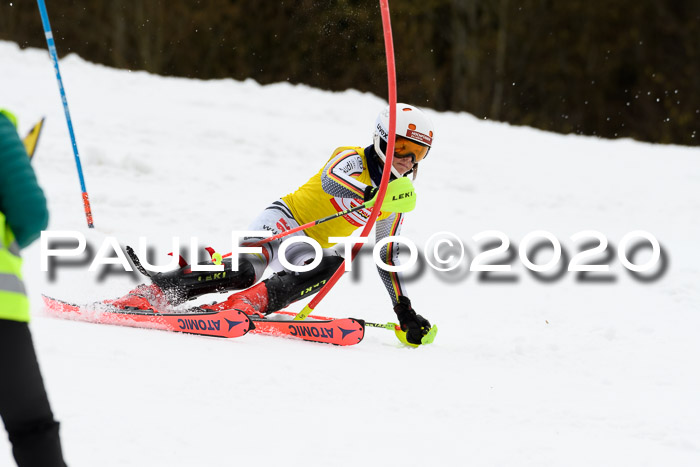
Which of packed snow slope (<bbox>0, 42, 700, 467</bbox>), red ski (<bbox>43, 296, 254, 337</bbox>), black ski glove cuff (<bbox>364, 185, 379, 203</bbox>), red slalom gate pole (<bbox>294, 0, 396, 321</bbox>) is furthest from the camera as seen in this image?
black ski glove cuff (<bbox>364, 185, 379, 203</bbox>)

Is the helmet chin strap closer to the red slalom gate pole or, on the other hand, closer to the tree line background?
the red slalom gate pole

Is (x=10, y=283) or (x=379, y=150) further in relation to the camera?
(x=379, y=150)

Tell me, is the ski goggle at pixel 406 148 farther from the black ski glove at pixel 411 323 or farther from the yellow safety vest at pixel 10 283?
the yellow safety vest at pixel 10 283

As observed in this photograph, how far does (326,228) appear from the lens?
496cm

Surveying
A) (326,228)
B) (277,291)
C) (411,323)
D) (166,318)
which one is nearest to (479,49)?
(326,228)

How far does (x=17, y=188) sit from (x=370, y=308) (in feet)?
14.7

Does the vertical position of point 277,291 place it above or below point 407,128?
below

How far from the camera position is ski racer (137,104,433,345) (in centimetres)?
463

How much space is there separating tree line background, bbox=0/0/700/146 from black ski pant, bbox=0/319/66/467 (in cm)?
2031

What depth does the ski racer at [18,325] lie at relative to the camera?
1743mm

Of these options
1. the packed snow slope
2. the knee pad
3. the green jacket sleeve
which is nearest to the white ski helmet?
the knee pad

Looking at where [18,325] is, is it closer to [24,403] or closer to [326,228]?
[24,403]

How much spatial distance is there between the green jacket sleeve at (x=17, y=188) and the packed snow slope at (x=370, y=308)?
0.93 metres

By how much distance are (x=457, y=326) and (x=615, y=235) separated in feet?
11.6
